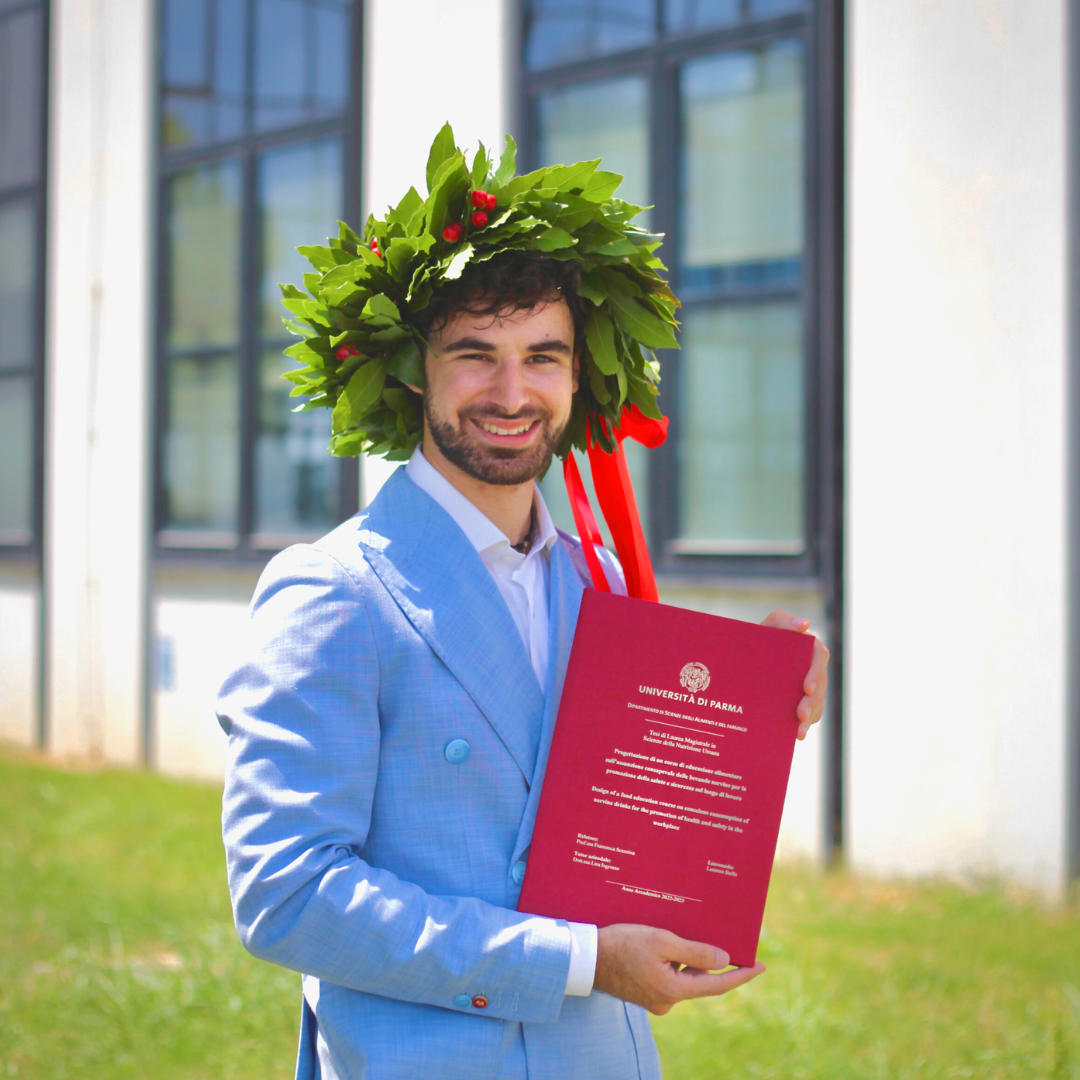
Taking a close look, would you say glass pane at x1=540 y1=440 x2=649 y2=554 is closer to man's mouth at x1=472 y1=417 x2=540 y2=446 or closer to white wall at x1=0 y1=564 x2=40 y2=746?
man's mouth at x1=472 y1=417 x2=540 y2=446

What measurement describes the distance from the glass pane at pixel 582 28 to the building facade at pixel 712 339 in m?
0.02

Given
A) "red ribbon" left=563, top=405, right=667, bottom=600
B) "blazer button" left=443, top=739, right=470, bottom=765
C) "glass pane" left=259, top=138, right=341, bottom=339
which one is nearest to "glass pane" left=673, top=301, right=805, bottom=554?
"glass pane" left=259, top=138, right=341, bottom=339

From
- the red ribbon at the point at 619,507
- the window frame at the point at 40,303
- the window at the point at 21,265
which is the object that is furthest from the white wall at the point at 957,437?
the window at the point at 21,265

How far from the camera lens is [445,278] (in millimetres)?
1872

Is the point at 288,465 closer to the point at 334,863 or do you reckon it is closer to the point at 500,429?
the point at 500,429

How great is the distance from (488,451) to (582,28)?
481 centimetres

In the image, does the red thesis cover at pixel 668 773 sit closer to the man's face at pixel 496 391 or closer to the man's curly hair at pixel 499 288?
the man's face at pixel 496 391

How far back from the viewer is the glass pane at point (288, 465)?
7.38m

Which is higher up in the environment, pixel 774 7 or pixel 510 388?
pixel 774 7

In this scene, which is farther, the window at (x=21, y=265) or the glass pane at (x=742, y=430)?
the window at (x=21, y=265)

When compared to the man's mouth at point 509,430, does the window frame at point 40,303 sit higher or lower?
higher

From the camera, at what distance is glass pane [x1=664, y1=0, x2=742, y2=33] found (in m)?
5.61

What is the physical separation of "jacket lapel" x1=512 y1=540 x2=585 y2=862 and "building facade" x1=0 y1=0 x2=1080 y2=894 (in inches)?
126

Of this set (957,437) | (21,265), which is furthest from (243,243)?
(957,437)
